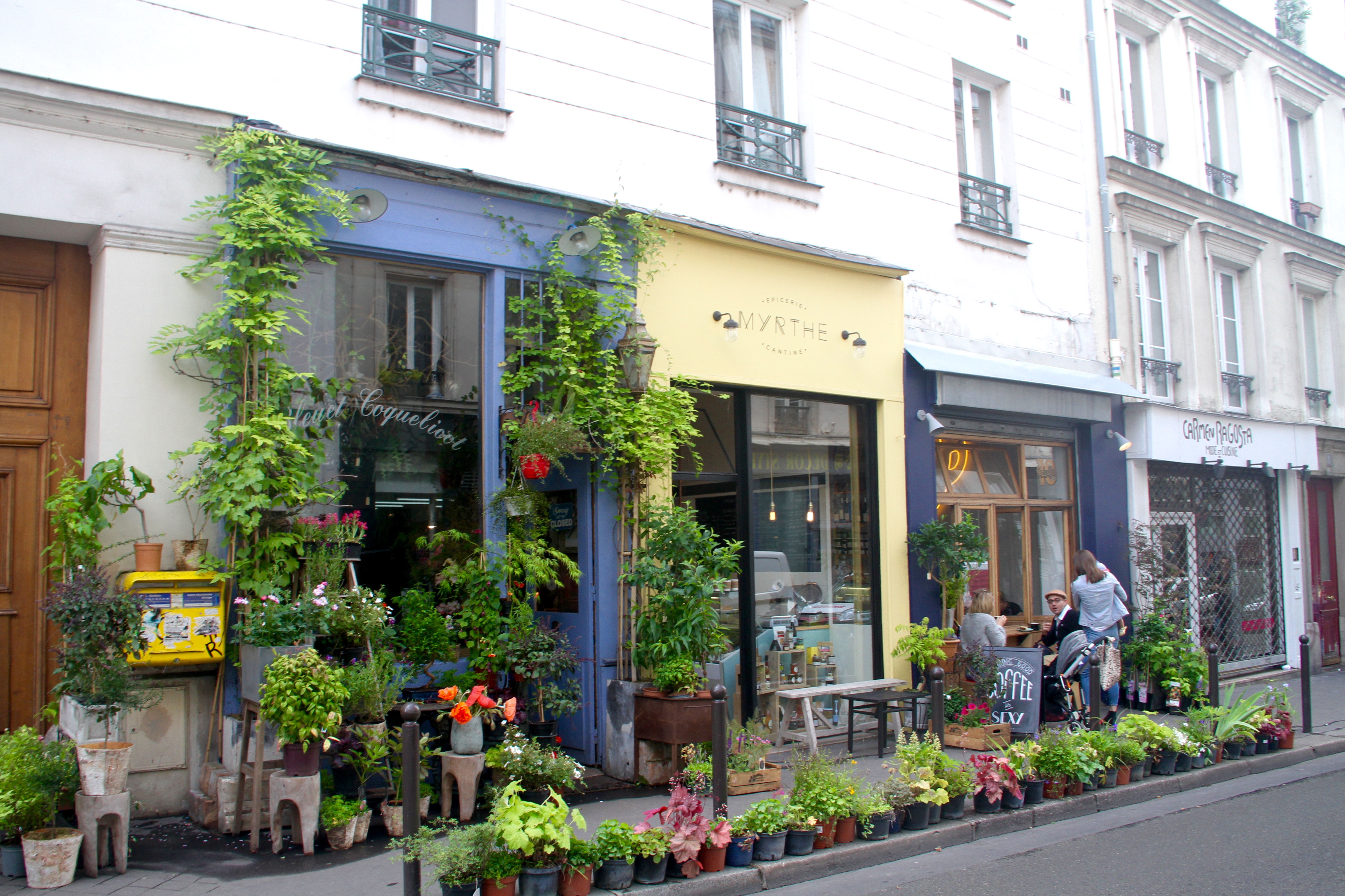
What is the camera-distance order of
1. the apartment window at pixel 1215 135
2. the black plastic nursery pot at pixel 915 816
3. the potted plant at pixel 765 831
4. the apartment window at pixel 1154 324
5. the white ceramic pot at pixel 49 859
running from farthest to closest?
the apartment window at pixel 1215 135, the apartment window at pixel 1154 324, the black plastic nursery pot at pixel 915 816, the potted plant at pixel 765 831, the white ceramic pot at pixel 49 859

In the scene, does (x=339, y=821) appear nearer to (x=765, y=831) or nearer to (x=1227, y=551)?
(x=765, y=831)

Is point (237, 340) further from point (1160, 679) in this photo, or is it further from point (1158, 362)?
point (1158, 362)

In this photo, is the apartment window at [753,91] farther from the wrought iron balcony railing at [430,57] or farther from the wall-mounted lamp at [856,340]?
the wrought iron balcony railing at [430,57]

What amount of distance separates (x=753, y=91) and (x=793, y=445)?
11.2 feet

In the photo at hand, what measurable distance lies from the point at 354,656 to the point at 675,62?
5.70 m

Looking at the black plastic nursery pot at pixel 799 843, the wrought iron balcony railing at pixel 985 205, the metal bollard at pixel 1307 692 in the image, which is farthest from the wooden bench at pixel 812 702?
the wrought iron balcony railing at pixel 985 205

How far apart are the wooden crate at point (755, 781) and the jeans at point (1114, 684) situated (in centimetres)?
436

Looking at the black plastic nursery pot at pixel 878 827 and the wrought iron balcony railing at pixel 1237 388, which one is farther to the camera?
the wrought iron balcony railing at pixel 1237 388

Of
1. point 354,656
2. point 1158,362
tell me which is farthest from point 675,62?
point 1158,362

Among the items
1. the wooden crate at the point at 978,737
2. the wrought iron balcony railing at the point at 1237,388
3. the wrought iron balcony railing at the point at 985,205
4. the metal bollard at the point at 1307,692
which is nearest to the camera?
the wooden crate at the point at 978,737

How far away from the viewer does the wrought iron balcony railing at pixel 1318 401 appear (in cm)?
1606

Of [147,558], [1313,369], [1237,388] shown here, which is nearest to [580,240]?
[147,558]

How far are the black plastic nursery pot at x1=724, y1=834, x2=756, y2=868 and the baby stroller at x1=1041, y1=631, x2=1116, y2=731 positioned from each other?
5.21 metres

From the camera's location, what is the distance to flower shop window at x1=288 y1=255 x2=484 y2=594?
6.99 m
